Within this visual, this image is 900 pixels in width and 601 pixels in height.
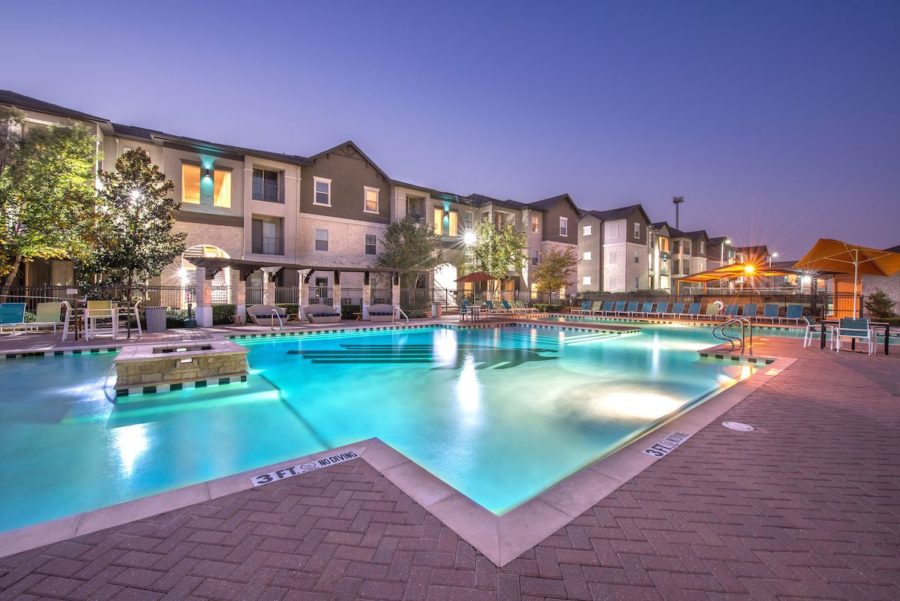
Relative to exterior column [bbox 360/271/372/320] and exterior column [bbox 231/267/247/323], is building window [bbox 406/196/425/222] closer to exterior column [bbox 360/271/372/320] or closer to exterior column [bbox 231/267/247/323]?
exterior column [bbox 360/271/372/320]

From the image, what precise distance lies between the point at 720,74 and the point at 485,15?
32.4 m

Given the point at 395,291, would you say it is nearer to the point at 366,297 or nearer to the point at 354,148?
the point at 366,297

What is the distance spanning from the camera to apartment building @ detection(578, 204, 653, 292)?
37.1 metres

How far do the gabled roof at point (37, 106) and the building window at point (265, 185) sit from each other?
6.42 meters

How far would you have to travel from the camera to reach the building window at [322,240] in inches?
924

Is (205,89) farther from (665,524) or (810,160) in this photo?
(810,160)

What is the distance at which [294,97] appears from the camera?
1797 inches

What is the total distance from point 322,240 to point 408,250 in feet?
16.8

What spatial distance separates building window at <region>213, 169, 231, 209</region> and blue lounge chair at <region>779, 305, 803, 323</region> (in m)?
28.3

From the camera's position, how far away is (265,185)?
72.5ft

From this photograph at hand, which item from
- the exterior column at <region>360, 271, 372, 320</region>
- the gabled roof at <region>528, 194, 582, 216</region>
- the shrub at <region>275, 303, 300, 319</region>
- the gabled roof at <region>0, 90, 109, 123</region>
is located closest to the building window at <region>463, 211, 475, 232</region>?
the gabled roof at <region>528, 194, 582, 216</region>

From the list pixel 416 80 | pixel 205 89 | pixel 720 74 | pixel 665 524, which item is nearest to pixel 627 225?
pixel 720 74

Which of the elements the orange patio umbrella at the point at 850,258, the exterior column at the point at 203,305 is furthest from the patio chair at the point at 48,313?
the orange patio umbrella at the point at 850,258

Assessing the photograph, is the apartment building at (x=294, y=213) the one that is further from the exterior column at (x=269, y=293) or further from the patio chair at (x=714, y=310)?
the patio chair at (x=714, y=310)
